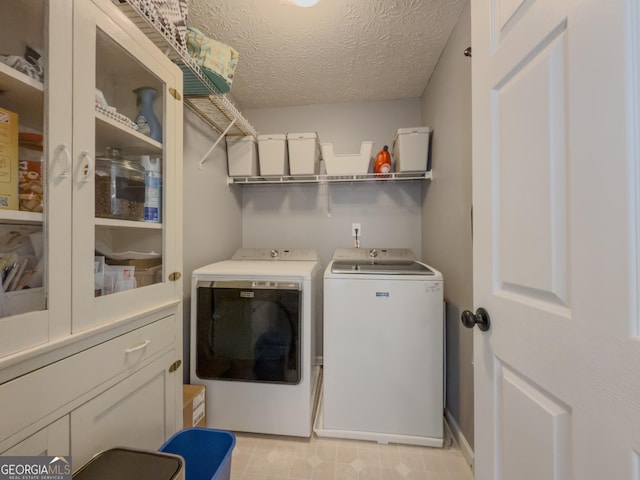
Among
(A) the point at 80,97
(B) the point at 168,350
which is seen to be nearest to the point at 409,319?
(B) the point at 168,350

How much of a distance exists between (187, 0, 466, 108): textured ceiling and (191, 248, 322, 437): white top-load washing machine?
1.48 meters

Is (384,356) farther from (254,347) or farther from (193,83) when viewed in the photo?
(193,83)

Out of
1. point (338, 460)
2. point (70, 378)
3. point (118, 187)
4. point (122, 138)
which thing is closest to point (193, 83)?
point (122, 138)

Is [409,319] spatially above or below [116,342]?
below

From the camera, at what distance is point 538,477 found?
0.60 metres

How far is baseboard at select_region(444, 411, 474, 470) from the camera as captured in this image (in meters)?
1.37

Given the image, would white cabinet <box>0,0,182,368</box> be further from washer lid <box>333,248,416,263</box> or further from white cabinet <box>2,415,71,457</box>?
washer lid <box>333,248,416,263</box>

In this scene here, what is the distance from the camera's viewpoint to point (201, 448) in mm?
1096

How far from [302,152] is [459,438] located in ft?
7.31

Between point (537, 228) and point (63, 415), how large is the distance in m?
1.32

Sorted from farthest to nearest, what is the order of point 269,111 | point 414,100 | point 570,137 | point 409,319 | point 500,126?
point 269,111 → point 414,100 → point 409,319 → point 500,126 → point 570,137

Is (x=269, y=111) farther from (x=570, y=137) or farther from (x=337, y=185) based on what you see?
(x=570, y=137)

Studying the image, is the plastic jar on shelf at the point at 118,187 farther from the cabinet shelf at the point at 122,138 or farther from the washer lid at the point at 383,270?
the washer lid at the point at 383,270

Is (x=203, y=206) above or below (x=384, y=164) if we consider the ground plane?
below
